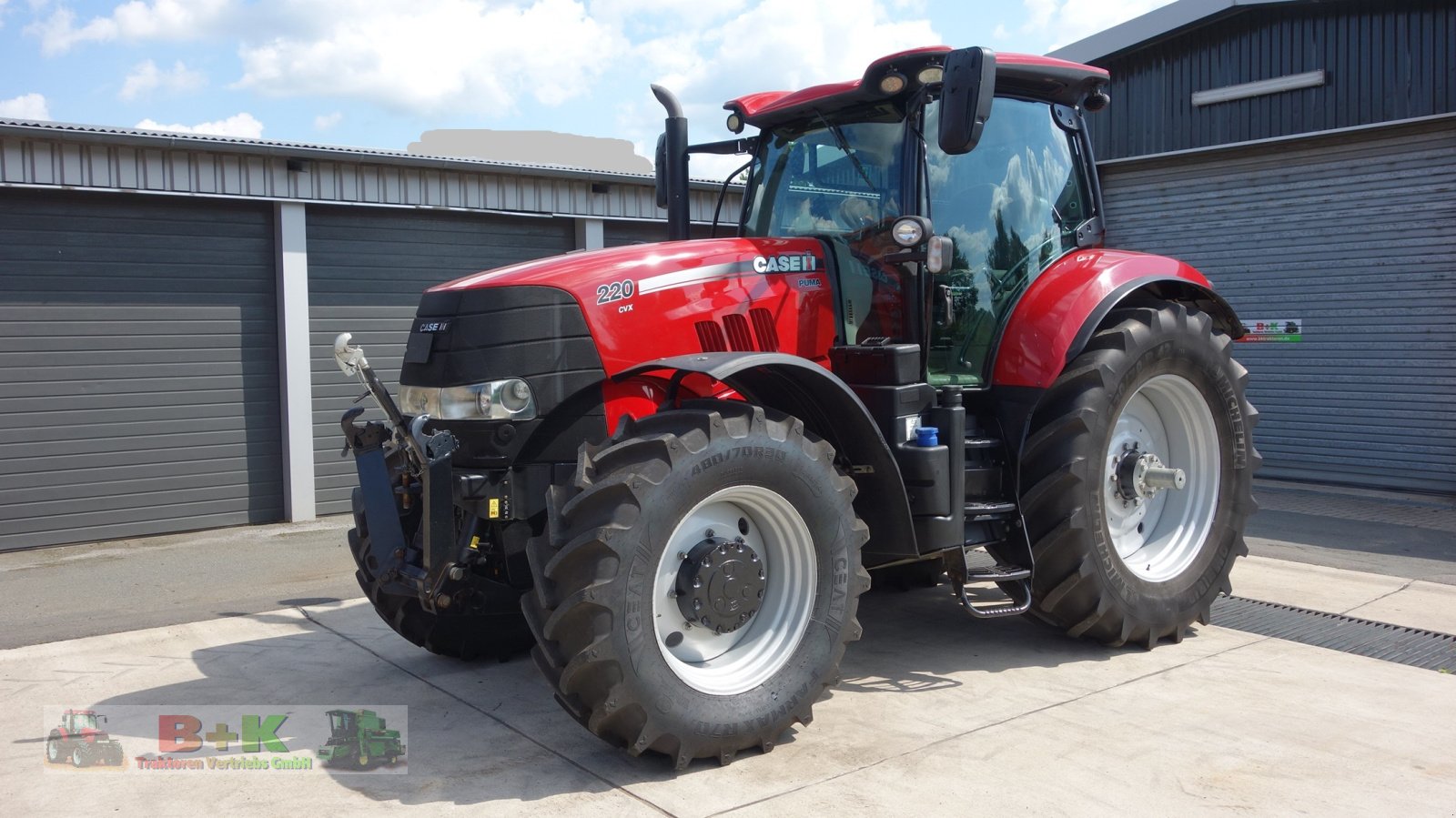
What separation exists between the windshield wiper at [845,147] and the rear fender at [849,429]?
115cm

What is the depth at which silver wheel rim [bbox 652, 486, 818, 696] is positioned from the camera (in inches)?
156

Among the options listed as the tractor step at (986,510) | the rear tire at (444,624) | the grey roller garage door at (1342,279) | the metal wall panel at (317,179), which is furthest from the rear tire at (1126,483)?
the grey roller garage door at (1342,279)

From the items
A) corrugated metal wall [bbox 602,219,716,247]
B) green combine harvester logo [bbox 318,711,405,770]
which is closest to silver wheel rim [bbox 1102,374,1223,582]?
green combine harvester logo [bbox 318,711,405,770]

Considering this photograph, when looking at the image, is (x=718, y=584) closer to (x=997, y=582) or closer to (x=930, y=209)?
(x=997, y=582)

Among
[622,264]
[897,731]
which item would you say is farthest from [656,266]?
[897,731]

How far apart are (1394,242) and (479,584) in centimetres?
929

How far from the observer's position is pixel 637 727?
3.68 metres

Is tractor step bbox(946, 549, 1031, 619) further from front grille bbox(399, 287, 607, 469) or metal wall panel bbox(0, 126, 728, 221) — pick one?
metal wall panel bbox(0, 126, 728, 221)

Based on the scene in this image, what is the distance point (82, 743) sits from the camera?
4.32m

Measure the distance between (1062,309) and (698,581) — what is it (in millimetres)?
2256

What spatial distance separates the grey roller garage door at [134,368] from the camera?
8727 mm

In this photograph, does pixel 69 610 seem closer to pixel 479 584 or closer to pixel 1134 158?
pixel 479 584

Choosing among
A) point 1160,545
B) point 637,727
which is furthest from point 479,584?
point 1160,545

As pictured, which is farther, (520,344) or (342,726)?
(342,726)
